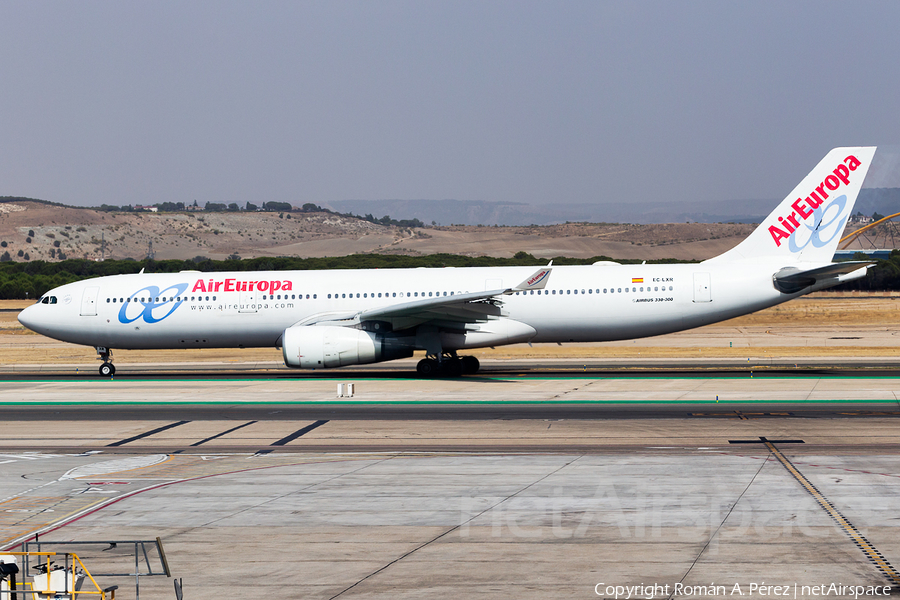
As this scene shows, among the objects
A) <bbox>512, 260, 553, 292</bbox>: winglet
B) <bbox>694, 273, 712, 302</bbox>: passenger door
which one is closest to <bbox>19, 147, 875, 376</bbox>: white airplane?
<bbox>694, 273, 712, 302</bbox>: passenger door

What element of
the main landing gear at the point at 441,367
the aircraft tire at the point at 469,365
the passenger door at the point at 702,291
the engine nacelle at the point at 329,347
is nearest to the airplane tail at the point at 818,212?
the passenger door at the point at 702,291

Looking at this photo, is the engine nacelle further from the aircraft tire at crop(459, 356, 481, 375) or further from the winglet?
the winglet

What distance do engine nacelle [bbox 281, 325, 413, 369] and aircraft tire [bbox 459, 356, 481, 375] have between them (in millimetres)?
3784

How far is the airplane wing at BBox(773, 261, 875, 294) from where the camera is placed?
29.5 meters

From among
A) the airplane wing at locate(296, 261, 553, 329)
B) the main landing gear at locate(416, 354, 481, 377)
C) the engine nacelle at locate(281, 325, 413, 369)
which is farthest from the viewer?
the main landing gear at locate(416, 354, 481, 377)

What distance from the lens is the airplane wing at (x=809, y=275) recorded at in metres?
29.5

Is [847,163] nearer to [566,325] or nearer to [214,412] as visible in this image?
[566,325]

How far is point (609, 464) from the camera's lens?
16.4 m

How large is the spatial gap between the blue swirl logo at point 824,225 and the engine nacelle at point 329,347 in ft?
53.0

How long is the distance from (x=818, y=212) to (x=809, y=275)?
3.11m

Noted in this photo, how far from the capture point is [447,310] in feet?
100

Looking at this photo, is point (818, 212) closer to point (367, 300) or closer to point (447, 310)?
point (447, 310)

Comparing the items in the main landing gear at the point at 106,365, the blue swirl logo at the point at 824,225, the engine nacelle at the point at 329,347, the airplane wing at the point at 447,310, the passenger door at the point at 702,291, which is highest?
the blue swirl logo at the point at 824,225

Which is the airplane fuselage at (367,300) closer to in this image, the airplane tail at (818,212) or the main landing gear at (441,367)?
the airplane tail at (818,212)
